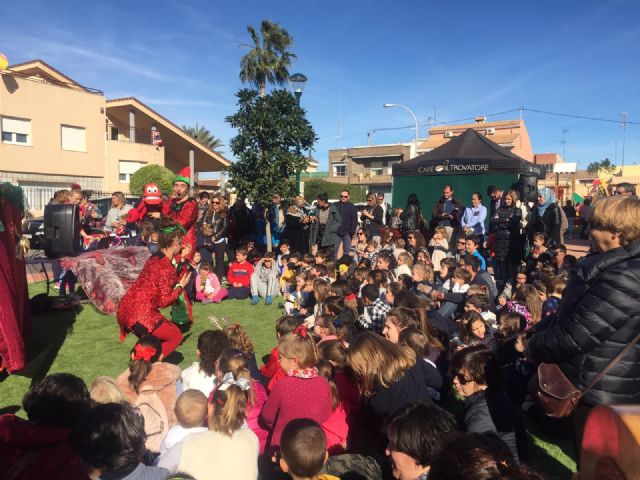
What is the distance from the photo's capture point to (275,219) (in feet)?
38.3

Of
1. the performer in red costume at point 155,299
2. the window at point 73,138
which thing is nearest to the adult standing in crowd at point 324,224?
the performer in red costume at point 155,299

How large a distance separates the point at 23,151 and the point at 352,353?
78.0 feet

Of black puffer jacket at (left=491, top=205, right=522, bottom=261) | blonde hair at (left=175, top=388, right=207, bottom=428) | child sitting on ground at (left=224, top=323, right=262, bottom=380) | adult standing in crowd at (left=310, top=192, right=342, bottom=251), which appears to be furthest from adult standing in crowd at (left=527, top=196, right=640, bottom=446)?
adult standing in crowd at (left=310, top=192, right=342, bottom=251)

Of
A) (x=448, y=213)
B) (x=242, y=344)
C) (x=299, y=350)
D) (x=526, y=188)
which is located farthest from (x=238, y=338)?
(x=526, y=188)

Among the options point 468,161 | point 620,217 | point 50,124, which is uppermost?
point 50,124

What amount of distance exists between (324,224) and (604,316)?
8933 millimetres

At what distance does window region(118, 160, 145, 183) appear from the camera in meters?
26.5

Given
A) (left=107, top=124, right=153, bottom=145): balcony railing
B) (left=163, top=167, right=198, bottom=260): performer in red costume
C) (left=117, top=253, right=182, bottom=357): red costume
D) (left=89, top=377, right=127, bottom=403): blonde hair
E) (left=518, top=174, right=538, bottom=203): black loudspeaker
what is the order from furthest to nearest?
(left=107, top=124, right=153, bottom=145): balcony railing → (left=518, top=174, right=538, bottom=203): black loudspeaker → (left=163, top=167, right=198, bottom=260): performer in red costume → (left=117, top=253, right=182, bottom=357): red costume → (left=89, top=377, right=127, bottom=403): blonde hair

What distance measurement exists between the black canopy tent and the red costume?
31.1 feet

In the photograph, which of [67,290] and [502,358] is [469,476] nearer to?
[502,358]

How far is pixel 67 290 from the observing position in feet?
30.2

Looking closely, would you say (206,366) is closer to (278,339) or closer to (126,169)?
(278,339)

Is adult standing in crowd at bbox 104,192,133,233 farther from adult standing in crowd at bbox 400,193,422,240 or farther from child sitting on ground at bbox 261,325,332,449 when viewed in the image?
child sitting on ground at bbox 261,325,332,449

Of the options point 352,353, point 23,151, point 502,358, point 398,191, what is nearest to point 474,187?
point 398,191
